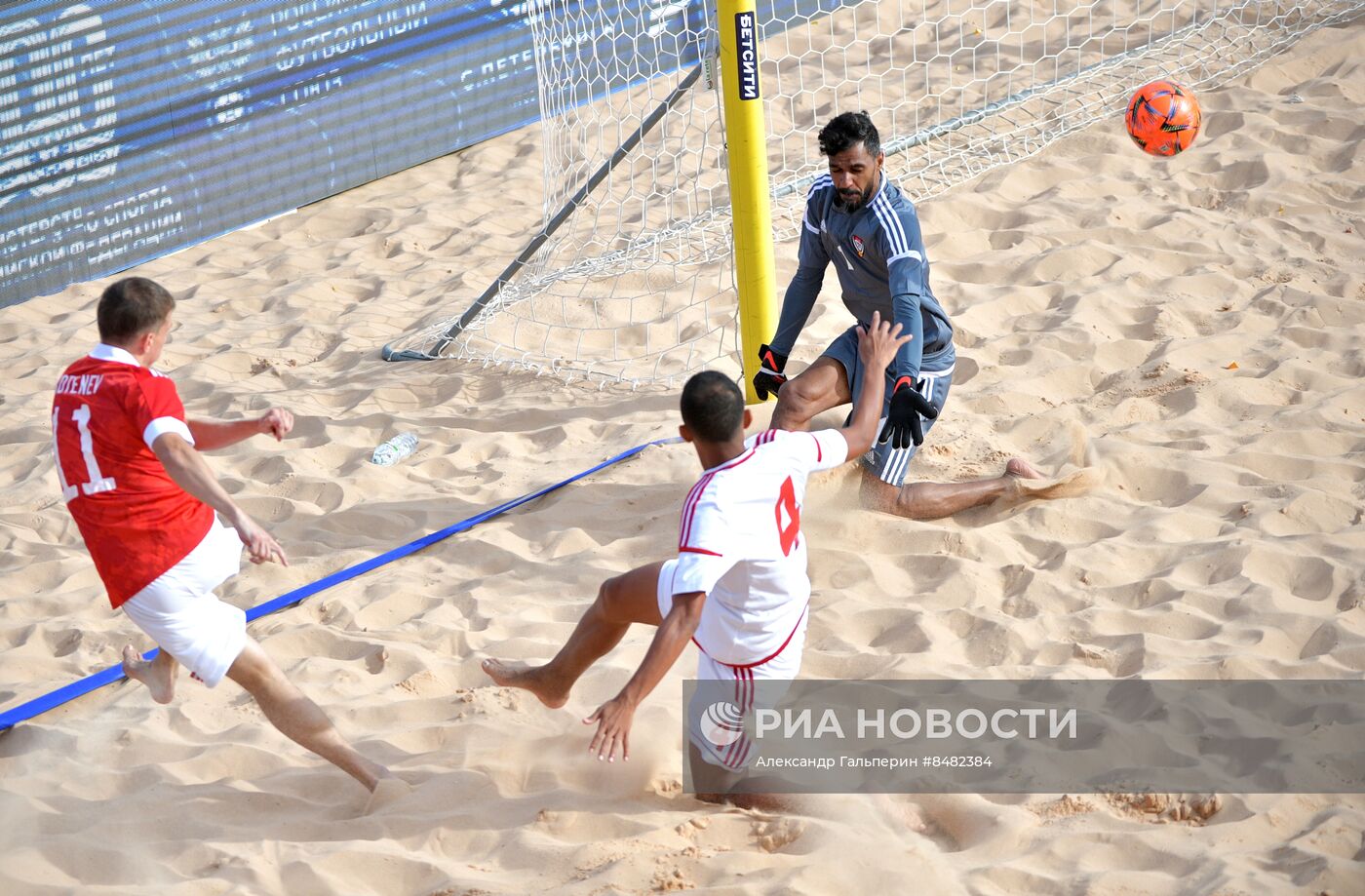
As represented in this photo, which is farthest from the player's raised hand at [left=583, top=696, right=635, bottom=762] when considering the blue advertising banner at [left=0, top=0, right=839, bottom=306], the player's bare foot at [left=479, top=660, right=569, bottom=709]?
the blue advertising banner at [left=0, top=0, right=839, bottom=306]

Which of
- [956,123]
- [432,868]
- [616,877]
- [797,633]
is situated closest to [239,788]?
[432,868]

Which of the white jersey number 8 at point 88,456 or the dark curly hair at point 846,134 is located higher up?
the dark curly hair at point 846,134

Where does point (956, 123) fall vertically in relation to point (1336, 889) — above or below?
above

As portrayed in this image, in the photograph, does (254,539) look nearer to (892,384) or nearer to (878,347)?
(878,347)

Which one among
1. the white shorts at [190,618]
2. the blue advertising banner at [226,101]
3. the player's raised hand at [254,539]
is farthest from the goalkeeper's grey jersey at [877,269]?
the blue advertising banner at [226,101]

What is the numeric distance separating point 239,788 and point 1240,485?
3.38 metres

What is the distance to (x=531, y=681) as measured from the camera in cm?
326

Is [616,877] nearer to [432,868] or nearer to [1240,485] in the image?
[432,868]

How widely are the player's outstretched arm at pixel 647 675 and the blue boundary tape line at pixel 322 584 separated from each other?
1.58m

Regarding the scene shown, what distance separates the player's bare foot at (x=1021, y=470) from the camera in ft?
14.7

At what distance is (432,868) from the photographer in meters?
2.99

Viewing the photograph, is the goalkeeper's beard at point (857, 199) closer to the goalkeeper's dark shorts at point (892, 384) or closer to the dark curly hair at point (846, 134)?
the dark curly hair at point (846, 134)

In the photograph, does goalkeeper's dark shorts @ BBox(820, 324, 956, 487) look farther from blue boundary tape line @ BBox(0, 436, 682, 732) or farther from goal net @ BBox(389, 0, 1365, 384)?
blue boundary tape line @ BBox(0, 436, 682, 732)

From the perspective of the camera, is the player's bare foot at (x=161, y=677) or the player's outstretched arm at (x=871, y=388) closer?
the player's outstretched arm at (x=871, y=388)
